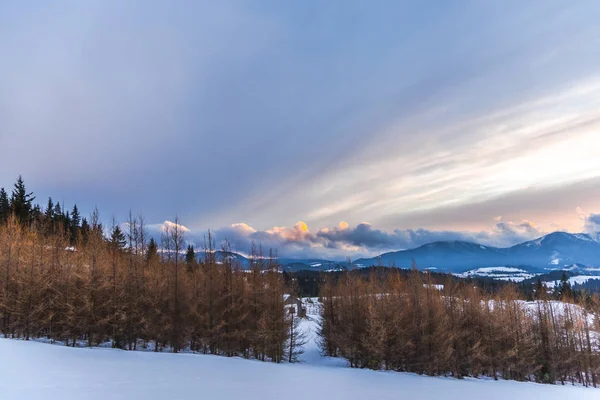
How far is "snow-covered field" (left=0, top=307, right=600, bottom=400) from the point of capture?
12305 mm

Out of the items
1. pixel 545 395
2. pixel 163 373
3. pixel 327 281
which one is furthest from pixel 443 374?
pixel 163 373

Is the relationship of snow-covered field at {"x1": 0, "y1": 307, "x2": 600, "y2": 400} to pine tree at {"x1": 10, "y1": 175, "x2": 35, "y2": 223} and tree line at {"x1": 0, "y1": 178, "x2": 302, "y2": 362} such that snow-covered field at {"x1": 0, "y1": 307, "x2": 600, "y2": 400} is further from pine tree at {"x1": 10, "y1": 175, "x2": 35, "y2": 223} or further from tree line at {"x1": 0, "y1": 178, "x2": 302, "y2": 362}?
pine tree at {"x1": 10, "y1": 175, "x2": 35, "y2": 223}

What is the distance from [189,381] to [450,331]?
68.2 feet

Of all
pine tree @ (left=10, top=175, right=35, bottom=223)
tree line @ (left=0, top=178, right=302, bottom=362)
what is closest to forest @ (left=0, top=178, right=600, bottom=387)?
tree line @ (left=0, top=178, right=302, bottom=362)

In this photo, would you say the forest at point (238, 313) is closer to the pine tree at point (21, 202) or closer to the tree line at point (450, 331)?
the tree line at point (450, 331)

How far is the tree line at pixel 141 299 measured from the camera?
2402 centimetres

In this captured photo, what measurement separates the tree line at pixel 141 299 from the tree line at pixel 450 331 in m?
5.97

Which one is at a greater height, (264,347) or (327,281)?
(327,281)

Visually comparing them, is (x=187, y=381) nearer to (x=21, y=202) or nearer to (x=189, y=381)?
(x=189, y=381)

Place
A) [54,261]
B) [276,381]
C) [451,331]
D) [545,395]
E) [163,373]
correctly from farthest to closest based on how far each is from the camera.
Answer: [451,331] < [54,261] < [545,395] < [276,381] < [163,373]

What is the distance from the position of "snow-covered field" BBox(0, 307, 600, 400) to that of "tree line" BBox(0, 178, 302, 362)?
430 centimetres

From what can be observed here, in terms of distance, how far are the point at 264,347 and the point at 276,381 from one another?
9518 millimetres

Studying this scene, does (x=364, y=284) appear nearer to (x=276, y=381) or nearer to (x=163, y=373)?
(x=276, y=381)

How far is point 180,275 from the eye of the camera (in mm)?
27891
